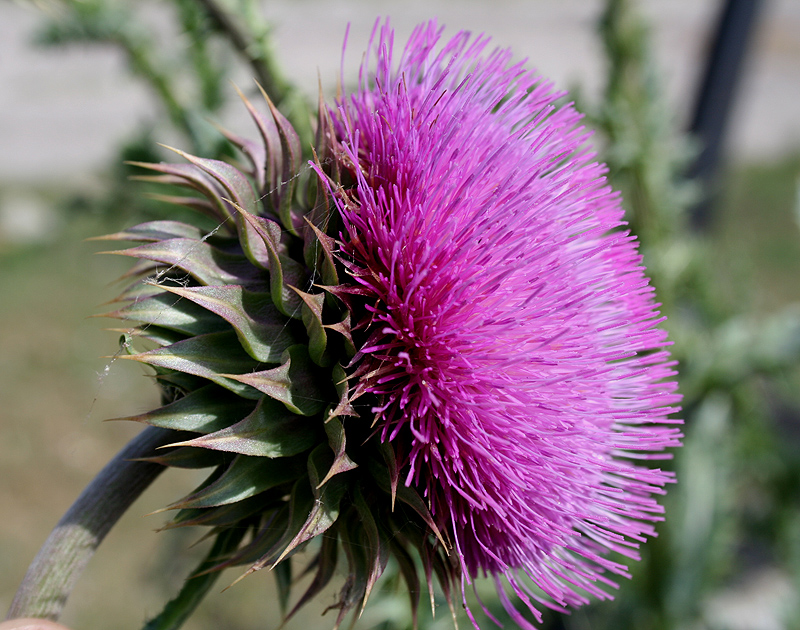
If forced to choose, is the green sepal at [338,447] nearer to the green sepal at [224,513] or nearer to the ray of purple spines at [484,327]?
the ray of purple spines at [484,327]

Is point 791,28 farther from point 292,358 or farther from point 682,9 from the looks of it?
point 292,358

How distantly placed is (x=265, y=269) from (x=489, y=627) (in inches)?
83.0

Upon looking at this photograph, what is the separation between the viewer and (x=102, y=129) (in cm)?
830

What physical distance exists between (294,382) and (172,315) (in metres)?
0.31

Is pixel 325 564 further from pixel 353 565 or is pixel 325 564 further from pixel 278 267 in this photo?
pixel 278 267

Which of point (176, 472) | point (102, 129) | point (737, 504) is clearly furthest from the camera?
point (102, 129)

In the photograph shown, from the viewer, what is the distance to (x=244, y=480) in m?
1.45

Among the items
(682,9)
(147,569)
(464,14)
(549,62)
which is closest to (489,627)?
(147,569)

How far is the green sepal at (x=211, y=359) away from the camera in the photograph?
140cm

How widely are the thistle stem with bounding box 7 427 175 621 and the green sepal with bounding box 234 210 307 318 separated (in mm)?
405

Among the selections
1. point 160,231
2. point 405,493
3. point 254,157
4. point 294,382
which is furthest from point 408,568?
point 254,157

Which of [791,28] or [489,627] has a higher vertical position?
[791,28]

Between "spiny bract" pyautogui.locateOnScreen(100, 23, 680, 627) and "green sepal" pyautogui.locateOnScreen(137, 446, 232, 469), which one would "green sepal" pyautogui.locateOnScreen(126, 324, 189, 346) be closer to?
"spiny bract" pyautogui.locateOnScreen(100, 23, 680, 627)

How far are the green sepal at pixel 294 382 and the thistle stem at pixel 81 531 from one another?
295 millimetres
